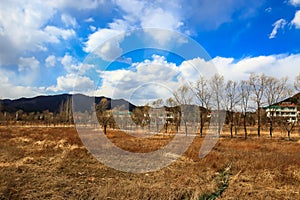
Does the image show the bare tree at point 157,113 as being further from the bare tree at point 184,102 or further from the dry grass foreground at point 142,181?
the dry grass foreground at point 142,181

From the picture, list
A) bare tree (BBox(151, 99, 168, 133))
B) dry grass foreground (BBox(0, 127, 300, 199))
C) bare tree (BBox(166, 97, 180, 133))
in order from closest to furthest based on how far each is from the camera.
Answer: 1. dry grass foreground (BBox(0, 127, 300, 199))
2. bare tree (BBox(166, 97, 180, 133))
3. bare tree (BBox(151, 99, 168, 133))

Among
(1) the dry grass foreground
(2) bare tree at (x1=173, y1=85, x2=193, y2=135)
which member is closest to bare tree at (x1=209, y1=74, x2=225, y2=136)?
(2) bare tree at (x1=173, y1=85, x2=193, y2=135)

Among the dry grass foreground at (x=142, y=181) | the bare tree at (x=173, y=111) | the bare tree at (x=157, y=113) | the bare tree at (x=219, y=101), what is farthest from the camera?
the bare tree at (x=157, y=113)

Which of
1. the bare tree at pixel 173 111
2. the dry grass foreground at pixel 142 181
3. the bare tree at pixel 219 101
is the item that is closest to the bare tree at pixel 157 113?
the bare tree at pixel 173 111

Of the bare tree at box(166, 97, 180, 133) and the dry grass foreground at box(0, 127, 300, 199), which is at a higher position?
the bare tree at box(166, 97, 180, 133)

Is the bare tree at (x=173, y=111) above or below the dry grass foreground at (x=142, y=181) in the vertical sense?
above

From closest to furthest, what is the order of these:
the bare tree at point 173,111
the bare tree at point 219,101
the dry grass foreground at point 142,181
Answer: the dry grass foreground at point 142,181, the bare tree at point 219,101, the bare tree at point 173,111

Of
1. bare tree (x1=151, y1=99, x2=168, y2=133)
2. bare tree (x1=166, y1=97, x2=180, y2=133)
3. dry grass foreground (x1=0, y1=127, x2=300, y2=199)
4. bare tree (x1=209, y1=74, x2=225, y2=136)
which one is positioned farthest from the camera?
bare tree (x1=151, y1=99, x2=168, y2=133)

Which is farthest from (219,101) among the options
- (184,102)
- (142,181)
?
(142,181)

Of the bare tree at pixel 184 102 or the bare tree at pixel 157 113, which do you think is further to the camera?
the bare tree at pixel 157 113

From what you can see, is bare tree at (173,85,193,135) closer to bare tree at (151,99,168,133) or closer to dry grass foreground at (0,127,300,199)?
bare tree at (151,99,168,133)

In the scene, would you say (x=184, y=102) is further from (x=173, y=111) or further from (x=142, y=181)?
(x=142, y=181)

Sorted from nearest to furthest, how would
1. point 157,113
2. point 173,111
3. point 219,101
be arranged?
point 219,101 < point 157,113 < point 173,111

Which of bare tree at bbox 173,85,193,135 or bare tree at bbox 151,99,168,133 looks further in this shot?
bare tree at bbox 151,99,168,133
